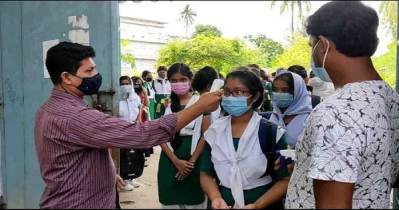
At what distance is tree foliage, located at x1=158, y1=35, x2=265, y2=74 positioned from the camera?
9.62 m

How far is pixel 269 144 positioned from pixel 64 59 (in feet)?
3.45

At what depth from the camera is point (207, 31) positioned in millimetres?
11281

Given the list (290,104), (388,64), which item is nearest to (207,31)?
(388,64)

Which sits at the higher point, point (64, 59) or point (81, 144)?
point (64, 59)

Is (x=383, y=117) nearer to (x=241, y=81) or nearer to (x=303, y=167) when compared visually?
(x=303, y=167)

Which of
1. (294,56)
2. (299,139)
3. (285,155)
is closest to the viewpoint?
(299,139)

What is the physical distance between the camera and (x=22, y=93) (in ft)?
9.20

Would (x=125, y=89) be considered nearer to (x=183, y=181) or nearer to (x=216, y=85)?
(x=183, y=181)

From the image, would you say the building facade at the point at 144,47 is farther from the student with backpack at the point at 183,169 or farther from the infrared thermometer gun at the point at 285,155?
the infrared thermometer gun at the point at 285,155

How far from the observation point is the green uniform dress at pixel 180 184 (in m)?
2.81

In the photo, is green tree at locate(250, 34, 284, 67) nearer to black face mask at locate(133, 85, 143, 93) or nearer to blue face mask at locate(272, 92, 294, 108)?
black face mask at locate(133, 85, 143, 93)

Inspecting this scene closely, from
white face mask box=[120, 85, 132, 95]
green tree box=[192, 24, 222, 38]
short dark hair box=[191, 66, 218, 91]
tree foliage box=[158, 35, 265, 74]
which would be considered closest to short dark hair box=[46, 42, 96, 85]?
short dark hair box=[191, 66, 218, 91]

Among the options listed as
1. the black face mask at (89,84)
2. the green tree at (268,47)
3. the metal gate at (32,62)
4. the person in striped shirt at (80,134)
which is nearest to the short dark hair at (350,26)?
the person in striped shirt at (80,134)

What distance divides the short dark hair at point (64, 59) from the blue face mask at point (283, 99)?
1.58 m
